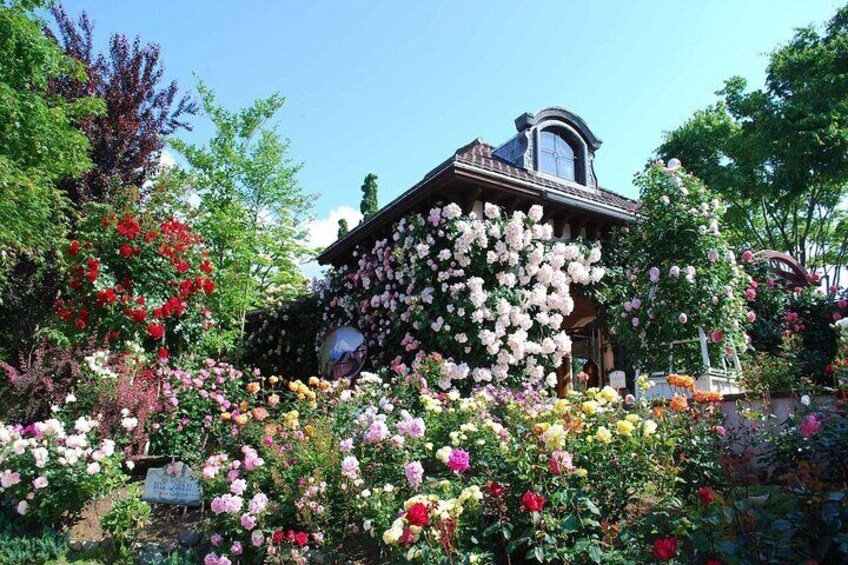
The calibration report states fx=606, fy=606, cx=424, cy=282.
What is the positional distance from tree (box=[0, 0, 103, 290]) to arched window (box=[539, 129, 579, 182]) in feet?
26.2

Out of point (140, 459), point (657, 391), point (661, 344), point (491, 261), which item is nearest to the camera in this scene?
point (140, 459)

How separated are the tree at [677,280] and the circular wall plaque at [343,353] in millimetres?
4398

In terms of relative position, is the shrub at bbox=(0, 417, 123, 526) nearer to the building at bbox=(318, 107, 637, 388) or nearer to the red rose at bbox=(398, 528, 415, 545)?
the red rose at bbox=(398, 528, 415, 545)

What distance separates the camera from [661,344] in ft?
26.3

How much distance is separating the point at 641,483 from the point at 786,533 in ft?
3.28

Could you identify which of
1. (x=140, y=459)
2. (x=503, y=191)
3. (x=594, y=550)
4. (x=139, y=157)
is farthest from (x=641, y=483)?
(x=139, y=157)

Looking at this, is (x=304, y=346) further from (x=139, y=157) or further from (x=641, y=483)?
(x=641, y=483)

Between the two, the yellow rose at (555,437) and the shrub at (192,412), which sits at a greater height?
the shrub at (192,412)

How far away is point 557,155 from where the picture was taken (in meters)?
12.0

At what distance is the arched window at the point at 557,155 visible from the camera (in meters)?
11.7

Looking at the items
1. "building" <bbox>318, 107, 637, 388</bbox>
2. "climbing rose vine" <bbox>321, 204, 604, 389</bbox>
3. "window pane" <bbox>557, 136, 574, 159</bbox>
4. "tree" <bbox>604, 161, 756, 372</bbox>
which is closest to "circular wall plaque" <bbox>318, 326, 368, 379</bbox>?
"climbing rose vine" <bbox>321, 204, 604, 389</bbox>

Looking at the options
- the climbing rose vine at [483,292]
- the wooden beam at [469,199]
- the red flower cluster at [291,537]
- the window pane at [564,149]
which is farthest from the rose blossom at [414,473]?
the window pane at [564,149]

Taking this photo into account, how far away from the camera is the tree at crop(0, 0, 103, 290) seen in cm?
823

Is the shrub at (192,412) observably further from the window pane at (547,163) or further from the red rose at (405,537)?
the window pane at (547,163)
